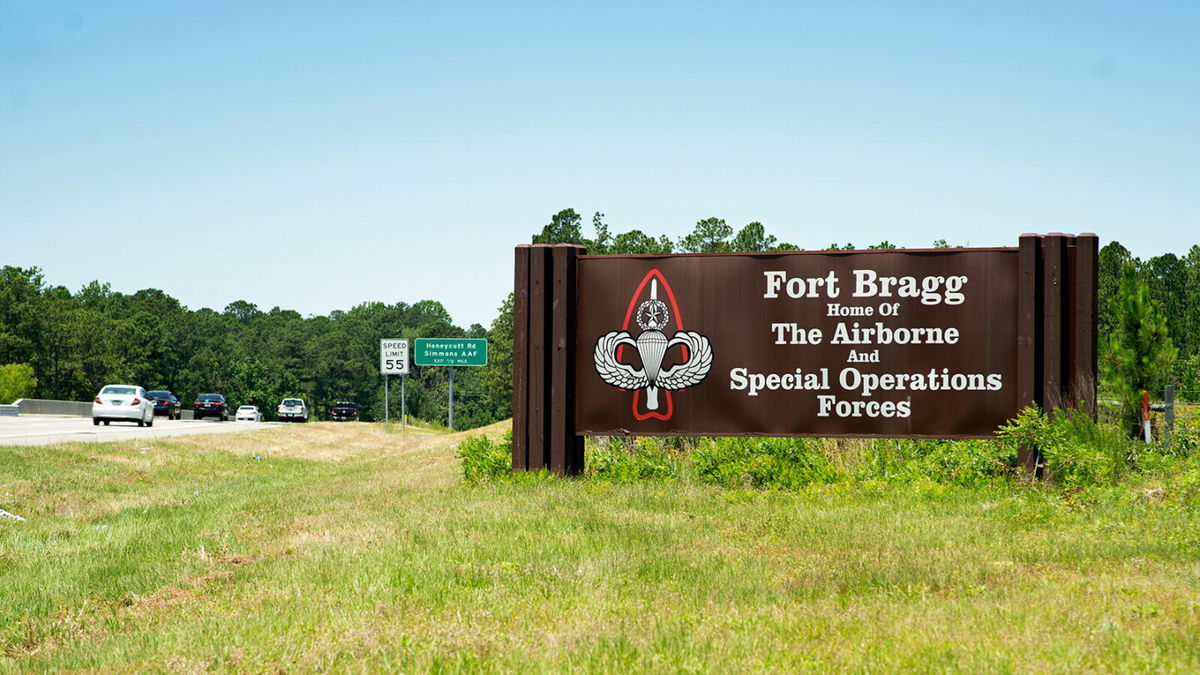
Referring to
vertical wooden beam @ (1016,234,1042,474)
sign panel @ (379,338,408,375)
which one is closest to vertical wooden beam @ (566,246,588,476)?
vertical wooden beam @ (1016,234,1042,474)

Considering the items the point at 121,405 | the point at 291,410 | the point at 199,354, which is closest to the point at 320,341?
the point at 199,354

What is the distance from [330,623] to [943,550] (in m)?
4.26

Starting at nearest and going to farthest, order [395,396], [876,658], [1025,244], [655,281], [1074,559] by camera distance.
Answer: [876,658] < [1074,559] < [1025,244] < [655,281] < [395,396]

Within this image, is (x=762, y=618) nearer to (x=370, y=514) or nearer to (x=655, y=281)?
(x=370, y=514)

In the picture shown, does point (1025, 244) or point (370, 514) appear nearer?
point (370, 514)

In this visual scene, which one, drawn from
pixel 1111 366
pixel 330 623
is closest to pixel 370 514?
pixel 330 623

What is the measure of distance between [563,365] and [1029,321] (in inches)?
205

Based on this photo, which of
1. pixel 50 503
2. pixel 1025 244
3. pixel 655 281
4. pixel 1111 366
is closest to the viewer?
pixel 1025 244

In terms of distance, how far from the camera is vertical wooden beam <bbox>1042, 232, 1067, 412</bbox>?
11.8 m

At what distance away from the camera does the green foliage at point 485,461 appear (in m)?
13.2

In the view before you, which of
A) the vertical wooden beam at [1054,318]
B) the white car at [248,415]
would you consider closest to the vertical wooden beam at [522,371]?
the vertical wooden beam at [1054,318]

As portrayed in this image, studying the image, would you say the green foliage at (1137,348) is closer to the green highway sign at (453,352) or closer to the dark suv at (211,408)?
the green highway sign at (453,352)

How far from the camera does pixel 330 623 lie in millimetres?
5754

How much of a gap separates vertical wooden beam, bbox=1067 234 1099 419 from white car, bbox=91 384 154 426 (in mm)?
34477
